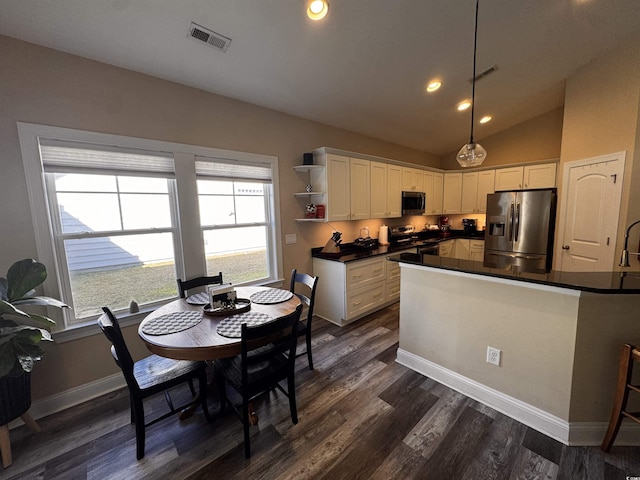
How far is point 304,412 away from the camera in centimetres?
194

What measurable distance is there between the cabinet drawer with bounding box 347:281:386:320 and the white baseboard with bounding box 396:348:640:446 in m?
1.21

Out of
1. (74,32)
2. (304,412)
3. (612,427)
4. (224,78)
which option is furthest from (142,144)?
(612,427)

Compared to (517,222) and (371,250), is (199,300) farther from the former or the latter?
(517,222)

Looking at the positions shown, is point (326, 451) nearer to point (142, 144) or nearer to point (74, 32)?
point (142, 144)

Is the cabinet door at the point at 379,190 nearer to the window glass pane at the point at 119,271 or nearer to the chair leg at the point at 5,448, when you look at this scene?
the window glass pane at the point at 119,271

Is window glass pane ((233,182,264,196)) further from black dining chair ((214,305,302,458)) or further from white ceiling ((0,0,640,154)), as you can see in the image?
black dining chair ((214,305,302,458))

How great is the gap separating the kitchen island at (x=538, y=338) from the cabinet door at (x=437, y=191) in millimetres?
3449

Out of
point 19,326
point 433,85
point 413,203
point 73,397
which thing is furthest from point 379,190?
point 73,397

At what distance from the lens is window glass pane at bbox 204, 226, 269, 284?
9.42 ft

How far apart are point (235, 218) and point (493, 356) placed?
9.16 feet

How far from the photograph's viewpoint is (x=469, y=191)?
5246 mm

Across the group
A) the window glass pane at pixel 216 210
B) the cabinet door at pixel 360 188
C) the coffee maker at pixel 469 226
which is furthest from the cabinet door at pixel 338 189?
the coffee maker at pixel 469 226

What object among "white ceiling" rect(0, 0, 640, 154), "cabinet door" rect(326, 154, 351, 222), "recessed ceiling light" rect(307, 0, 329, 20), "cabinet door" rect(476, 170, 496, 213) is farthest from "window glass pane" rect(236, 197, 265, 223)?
"cabinet door" rect(476, 170, 496, 213)

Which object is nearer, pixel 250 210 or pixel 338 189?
pixel 250 210
